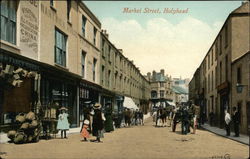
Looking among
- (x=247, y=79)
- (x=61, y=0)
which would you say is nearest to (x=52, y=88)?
(x=61, y=0)

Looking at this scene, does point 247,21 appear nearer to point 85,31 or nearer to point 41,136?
point 85,31

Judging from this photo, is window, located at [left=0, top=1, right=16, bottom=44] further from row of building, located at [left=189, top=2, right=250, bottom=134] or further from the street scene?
row of building, located at [left=189, top=2, right=250, bottom=134]

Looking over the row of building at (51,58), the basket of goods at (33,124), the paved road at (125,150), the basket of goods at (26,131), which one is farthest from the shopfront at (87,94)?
the paved road at (125,150)

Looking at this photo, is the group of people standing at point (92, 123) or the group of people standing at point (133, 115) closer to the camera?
the group of people standing at point (92, 123)

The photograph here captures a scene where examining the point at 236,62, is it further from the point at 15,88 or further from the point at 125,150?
the point at 15,88

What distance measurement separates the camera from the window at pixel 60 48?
1944 cm

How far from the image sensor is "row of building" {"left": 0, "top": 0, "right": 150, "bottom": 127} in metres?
12.8

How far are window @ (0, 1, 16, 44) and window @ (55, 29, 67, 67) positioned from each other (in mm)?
5604

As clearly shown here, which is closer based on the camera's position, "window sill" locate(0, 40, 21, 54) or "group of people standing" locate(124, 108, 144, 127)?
"window sill" locate(0, 40, 21, 54)

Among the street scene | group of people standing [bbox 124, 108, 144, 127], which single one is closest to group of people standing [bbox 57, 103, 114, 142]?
the street scene

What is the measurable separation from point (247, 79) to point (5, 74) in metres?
12.1

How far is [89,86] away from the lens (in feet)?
83.1

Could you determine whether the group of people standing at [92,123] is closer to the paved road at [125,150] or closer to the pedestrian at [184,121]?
the paved road at [125,150]

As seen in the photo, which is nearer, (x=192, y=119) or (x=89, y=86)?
(x=192, y=119)
